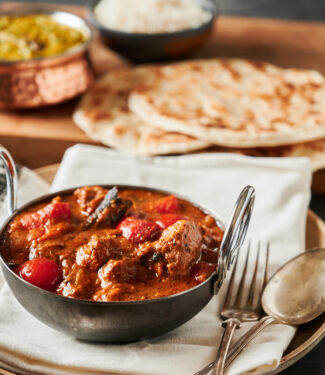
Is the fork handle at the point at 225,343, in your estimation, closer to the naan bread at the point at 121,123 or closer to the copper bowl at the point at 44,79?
the naan bread at the point at 121,123

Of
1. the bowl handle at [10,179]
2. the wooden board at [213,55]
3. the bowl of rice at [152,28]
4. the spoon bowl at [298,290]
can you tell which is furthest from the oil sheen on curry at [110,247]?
the bowl of rice at [152,28]

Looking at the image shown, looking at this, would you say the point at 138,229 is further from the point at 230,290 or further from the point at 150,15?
the point at 150,15

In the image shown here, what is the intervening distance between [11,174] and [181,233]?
84 cm

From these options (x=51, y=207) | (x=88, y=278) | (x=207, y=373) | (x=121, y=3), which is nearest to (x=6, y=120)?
(x=121, y=3)

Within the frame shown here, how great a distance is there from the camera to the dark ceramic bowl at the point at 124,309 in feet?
6.57

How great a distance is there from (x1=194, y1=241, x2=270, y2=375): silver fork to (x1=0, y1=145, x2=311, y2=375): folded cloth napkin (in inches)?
1.4

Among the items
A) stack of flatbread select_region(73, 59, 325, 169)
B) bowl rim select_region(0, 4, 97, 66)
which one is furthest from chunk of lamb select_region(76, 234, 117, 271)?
bowl rim select_region(0, 4, 97, 66)

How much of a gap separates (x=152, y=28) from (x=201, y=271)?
3.03 metres

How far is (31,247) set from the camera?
89.0 inches

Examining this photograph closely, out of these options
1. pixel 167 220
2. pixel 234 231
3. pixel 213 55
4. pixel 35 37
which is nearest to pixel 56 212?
pixel 167 220

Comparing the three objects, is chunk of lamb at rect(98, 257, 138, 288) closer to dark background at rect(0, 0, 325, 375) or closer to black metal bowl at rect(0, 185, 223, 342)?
black metal bowl at rect(0, 185, 223, 342)

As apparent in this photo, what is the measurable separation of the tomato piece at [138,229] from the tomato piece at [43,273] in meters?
0.30

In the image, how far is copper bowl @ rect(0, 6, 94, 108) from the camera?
4.03m

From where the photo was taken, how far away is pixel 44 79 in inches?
162
